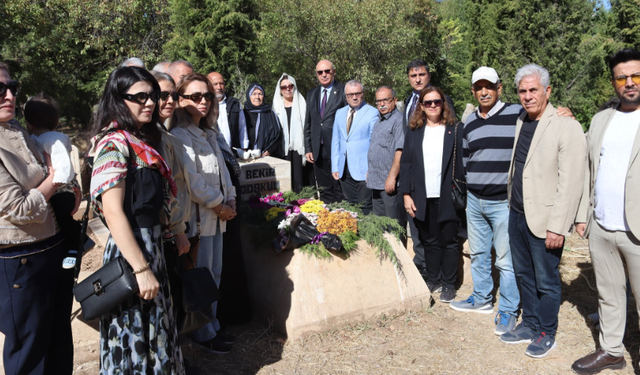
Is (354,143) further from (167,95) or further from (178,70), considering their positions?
(167,95)

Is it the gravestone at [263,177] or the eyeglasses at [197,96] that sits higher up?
the eyeglasses at [197,96]

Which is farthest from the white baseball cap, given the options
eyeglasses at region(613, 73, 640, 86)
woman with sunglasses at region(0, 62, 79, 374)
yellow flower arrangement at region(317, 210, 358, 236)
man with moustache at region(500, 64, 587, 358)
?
woman with sunglasses at region(0, 62, 79, 374)

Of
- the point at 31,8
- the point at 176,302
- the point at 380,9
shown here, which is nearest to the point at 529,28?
the point at 380,9

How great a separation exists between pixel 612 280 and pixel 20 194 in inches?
153

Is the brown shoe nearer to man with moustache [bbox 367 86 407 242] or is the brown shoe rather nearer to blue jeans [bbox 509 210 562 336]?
blue jeans [bbox 509 210 562 336]

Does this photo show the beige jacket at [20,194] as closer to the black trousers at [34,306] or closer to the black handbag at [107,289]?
the black trousers at [34,306]

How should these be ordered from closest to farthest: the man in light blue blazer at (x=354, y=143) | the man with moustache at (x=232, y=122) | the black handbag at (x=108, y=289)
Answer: the black handbag at (x=108, y=289), the man in light blue blazer at (x=354, y=143), the man with moustache at (x=232, y=122)

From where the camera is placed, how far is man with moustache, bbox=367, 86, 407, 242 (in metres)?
5.40

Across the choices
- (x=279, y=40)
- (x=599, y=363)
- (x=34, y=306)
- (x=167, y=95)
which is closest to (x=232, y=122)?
(x=167, y=95)

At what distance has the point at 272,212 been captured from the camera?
15.5 feet

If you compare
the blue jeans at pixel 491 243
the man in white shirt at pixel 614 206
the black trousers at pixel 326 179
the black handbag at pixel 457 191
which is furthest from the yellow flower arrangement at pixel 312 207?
the man in white shirt at pixel 614 206

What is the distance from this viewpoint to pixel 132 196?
8.24 feet

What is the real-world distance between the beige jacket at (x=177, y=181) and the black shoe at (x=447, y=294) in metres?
2.79

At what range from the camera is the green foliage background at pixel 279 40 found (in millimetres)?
15352
